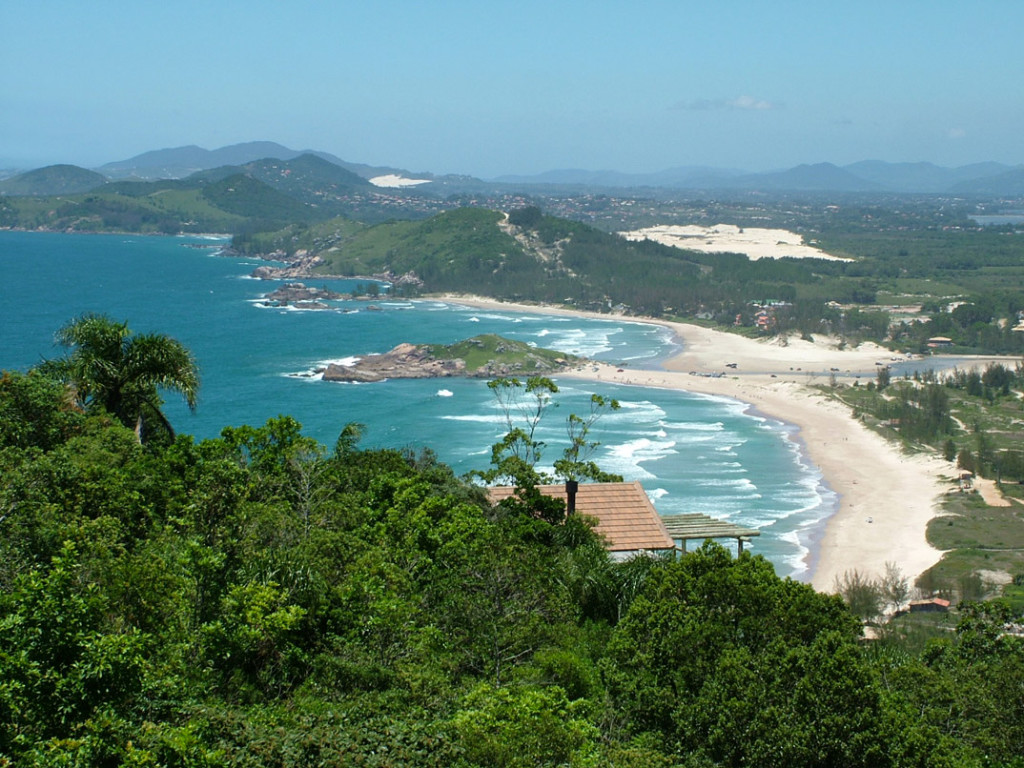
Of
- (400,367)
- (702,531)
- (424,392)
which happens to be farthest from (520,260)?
(702,531)

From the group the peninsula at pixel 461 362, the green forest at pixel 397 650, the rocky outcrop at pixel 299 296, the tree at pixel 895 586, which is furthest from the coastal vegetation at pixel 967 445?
the rocky outcrop at pixel 299 296

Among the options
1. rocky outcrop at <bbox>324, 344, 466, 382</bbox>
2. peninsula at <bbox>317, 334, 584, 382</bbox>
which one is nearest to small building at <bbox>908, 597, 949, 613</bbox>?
peninsula at <bbox>317, 334, 584, 382</bbox>

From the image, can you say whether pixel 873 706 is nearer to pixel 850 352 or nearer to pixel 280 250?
pixel 850 352

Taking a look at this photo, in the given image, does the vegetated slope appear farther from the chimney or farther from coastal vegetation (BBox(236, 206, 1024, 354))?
the chimney

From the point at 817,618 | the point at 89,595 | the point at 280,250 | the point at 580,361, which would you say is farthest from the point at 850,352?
the point at 280,250

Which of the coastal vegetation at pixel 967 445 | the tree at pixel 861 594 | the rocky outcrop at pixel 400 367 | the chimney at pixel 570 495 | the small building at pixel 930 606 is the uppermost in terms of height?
the chimney at pixel 570 495

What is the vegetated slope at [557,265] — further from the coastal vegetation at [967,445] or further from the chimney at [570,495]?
the chimney at [570,495]
